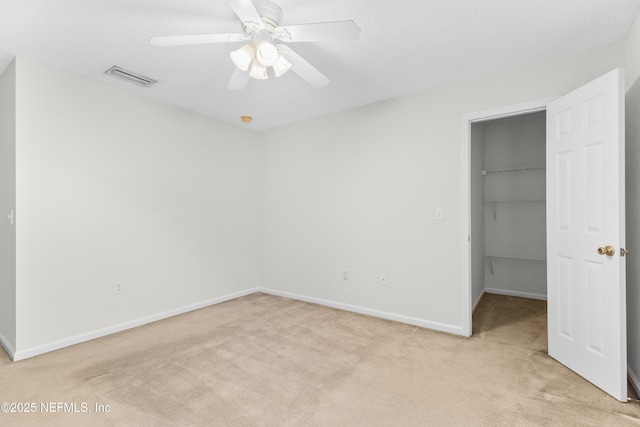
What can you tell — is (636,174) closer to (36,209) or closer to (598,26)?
(598,26)

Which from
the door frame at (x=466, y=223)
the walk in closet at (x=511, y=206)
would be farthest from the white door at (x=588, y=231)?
the walk in closet at (x=511, y=206)

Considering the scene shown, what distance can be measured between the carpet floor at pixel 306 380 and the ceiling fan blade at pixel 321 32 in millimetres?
2149

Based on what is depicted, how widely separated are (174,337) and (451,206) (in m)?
2.97

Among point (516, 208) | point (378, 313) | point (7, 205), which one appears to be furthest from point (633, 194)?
point (7, 205)

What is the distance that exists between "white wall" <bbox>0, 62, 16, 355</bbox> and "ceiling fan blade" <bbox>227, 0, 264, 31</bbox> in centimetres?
220

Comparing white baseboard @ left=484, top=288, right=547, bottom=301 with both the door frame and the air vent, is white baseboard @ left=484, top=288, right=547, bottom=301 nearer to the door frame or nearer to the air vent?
the door frame

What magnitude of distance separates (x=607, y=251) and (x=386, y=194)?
6.24 feet

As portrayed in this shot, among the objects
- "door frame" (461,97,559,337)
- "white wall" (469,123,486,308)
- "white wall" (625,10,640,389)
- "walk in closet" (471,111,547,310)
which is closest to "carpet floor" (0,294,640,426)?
"door frame" (461,97,559,337)

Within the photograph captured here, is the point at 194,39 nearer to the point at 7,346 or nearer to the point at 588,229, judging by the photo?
the point at 588,229

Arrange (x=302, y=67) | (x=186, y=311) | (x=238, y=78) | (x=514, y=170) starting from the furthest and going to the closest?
(x=514, y=170) → (x=186, y=311) → (x=238, y=78) → (x=302, y=67)

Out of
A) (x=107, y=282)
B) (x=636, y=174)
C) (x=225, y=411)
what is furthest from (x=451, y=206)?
(x=107, y=282)

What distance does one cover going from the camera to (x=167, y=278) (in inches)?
139

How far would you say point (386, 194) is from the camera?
3441 mm

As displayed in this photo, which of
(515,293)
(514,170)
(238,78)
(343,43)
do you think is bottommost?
(515,293)
